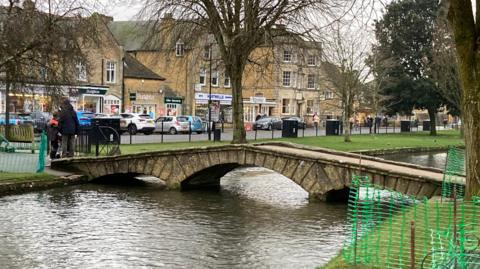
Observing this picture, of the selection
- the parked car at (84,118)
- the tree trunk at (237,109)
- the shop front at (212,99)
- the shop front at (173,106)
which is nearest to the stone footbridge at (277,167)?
the tree trunk at (237,109)

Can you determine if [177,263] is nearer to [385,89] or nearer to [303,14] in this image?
[303,14]

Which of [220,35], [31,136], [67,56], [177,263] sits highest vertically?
[220,35]

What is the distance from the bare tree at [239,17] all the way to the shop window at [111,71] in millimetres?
25804

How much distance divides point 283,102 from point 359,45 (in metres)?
28.8

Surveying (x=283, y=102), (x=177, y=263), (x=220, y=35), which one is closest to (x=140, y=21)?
(x=220, y=35)

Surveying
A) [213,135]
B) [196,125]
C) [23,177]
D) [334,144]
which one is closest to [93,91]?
[196,125]

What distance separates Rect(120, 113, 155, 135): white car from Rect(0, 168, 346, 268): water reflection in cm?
2686

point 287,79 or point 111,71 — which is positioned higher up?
point 287,79

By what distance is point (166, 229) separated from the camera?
45.2 feet

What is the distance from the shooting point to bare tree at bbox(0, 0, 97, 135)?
55.8ft

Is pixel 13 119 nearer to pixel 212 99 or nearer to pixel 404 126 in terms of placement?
pixel 212 99

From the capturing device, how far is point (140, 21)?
32.2 metres

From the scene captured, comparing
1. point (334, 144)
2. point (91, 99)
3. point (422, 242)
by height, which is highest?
point (91, 99)

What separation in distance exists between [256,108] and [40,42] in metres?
56.3
